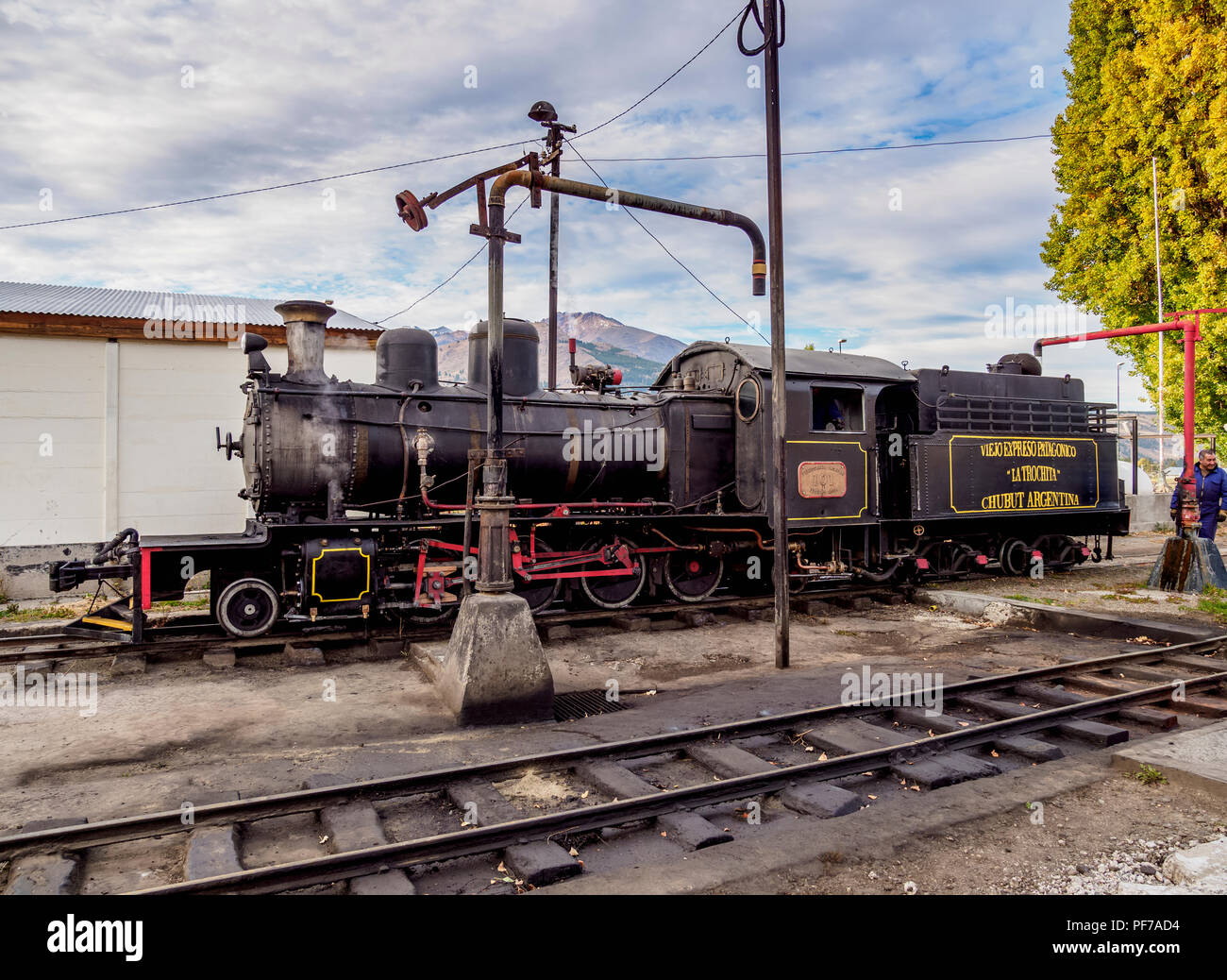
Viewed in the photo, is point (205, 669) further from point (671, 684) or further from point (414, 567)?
point (671, 684)

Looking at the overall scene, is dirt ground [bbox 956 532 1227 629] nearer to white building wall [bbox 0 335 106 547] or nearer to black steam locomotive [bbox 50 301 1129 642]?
black steam locomotive [bbox 50 301 1129 642]

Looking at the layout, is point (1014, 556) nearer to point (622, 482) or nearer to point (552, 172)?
point (622, 482)

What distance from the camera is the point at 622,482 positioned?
10164 millimetres

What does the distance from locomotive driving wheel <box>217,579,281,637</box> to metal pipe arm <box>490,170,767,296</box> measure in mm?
4741

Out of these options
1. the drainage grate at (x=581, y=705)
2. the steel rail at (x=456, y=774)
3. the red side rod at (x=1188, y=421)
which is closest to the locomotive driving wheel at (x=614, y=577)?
the drainage grate at (x=581, y=705)

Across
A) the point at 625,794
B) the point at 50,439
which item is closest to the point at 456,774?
the point at 625,794

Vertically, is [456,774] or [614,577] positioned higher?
[614,577]

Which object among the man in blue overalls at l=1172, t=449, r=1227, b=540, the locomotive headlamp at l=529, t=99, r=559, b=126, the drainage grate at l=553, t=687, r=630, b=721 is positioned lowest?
the drainage grate at l=553, t=687, r=630, b=721

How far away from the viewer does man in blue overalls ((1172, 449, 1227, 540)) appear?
11.5m

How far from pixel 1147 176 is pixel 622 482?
15.3 m

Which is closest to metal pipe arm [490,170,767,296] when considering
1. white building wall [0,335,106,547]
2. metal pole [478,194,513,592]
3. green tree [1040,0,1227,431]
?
metal pole [478,194,513,592]

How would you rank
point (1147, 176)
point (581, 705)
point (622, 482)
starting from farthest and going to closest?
point (1147, 176)
point (622, 482)
point (581, 705)

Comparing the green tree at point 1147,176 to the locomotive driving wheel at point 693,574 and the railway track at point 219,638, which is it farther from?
the railway track at point 219,638

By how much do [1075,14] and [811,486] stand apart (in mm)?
16319
